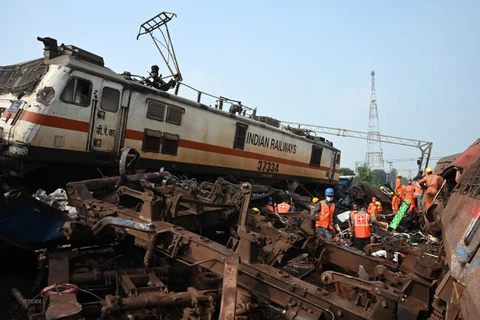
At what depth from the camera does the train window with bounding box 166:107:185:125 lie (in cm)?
836

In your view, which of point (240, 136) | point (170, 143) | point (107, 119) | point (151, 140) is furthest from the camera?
point (240, 136)

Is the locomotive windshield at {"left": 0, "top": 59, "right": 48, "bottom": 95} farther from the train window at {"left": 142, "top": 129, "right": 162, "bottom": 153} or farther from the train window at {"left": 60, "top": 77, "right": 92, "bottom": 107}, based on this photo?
the train window at {"left": 142, "top": 129, "right": 162, "bottom": 153}

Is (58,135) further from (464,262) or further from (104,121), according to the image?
(464,262)

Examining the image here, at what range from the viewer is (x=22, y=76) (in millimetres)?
A: 6766

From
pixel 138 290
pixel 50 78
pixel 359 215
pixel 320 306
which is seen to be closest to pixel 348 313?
pixel 320 306

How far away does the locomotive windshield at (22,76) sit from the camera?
21.1 ft

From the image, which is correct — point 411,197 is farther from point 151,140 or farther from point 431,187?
point 151,140

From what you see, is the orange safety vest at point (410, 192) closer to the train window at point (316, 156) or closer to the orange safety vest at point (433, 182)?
the orange safety vest at point (433, 182)

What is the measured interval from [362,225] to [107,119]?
19.5ft

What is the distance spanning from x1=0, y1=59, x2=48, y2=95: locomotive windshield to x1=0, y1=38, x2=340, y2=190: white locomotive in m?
0.03

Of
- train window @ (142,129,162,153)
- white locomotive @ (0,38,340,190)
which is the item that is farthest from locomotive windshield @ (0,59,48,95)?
train window @ (142,129,162,153)

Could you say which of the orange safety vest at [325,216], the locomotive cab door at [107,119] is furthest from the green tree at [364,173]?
the locomotive cab door at [107,119]

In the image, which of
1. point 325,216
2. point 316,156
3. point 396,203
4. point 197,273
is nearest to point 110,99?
point 197,273

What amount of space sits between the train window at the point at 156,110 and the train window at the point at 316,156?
8.23 meters
